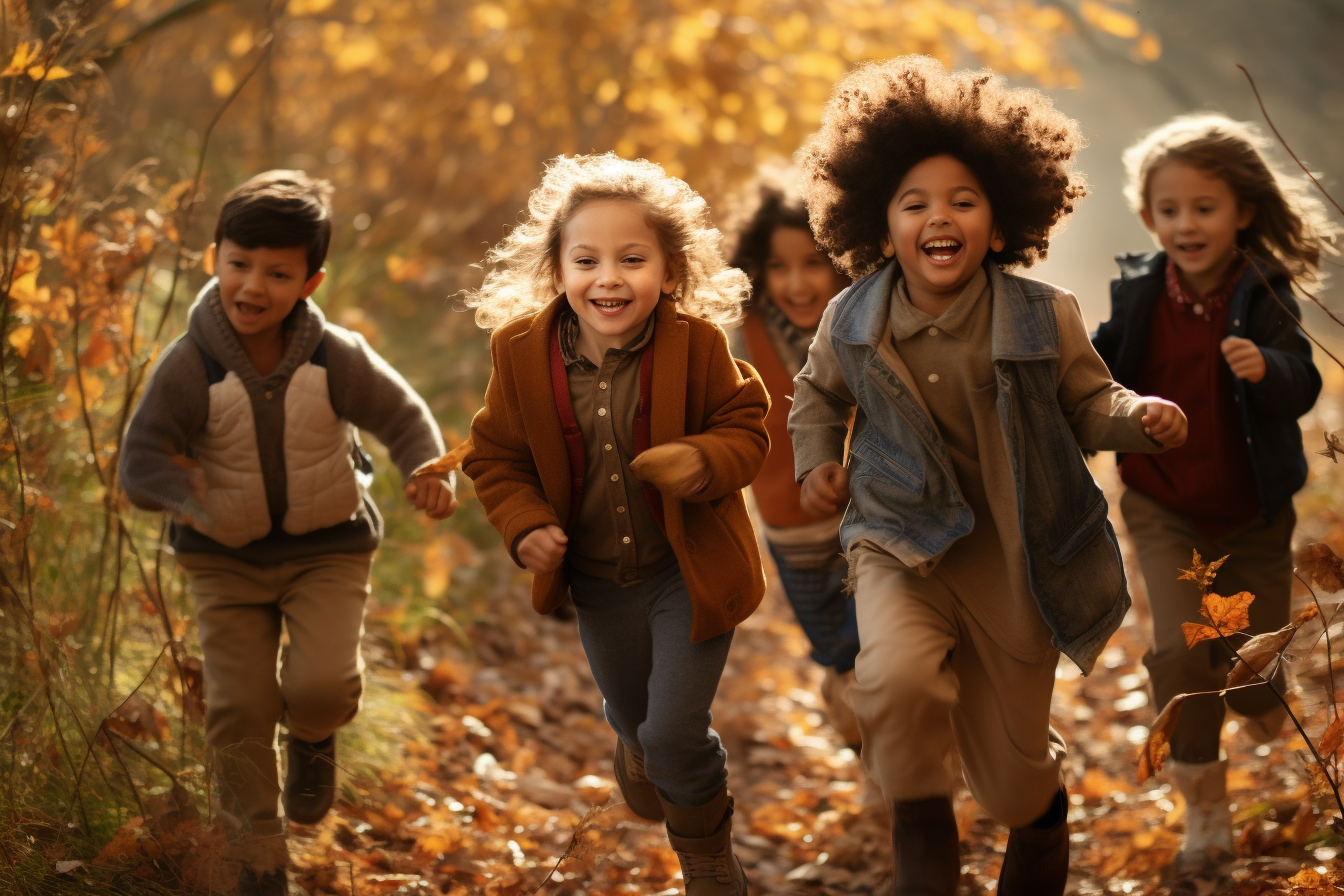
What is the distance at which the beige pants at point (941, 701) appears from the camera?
3043mm

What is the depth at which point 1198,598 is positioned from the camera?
3.90m

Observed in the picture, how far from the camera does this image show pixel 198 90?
36.8ft

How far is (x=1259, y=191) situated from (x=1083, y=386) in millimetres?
1351

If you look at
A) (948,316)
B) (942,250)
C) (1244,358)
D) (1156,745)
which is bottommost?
(1156,745)

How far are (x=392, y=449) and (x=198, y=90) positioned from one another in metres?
8.80

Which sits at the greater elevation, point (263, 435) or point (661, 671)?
point (263, 435)

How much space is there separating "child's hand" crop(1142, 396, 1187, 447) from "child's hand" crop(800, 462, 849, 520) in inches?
29.5

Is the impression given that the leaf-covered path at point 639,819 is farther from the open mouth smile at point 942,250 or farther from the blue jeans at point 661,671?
the open mouth smile at point 942,250

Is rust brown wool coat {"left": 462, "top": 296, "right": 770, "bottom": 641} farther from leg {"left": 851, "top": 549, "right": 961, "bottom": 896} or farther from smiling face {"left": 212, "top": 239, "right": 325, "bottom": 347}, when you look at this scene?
smiling face {"left": 212, "top": 239, "right": 325, "bottom": 347}

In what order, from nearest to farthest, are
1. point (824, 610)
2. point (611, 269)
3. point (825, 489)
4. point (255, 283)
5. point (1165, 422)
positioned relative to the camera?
point (1165, 422), point (825, 489), point (611, 269), point (255, 283), point (824, 610)

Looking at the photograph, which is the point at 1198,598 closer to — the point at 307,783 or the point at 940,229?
the point at 940,229

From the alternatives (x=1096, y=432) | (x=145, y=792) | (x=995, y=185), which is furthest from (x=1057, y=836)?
(x=145, y=792)

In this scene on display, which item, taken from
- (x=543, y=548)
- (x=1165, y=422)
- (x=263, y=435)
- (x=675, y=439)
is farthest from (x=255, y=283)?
(x=1165, y=422)

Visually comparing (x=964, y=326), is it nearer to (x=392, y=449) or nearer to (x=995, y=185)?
(x=995, y=185)
